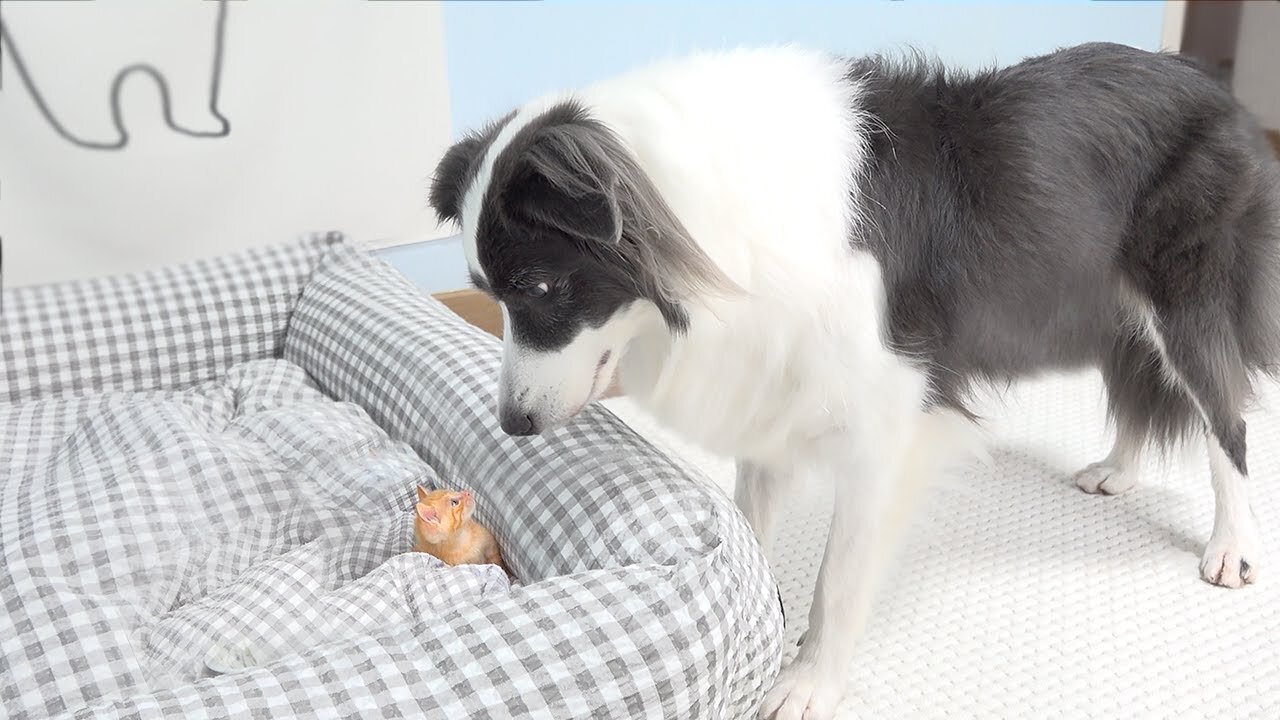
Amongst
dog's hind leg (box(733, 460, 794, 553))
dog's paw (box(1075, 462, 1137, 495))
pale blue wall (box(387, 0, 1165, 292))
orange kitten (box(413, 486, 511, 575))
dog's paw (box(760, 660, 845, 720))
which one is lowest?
dog's paw (box(1075, 462, 1137, 495))

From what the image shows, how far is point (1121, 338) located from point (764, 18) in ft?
3.41

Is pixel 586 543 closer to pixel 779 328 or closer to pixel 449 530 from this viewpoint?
pixel 449 530

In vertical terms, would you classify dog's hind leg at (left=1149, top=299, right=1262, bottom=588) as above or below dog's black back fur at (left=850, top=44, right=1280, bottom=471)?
below

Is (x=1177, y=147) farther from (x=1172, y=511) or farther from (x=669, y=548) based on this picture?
(x=669, y=548)

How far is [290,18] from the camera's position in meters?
0.83

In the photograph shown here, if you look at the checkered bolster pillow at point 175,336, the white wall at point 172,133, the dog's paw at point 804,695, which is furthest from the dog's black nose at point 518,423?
the checkered bolster pillow at point 175,336

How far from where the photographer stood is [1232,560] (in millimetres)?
1374

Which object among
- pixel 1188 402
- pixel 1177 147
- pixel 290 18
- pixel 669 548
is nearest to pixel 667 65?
pixel 290 18

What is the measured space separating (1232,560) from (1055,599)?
0.82 ft

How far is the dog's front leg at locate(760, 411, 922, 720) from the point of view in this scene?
1096 mm

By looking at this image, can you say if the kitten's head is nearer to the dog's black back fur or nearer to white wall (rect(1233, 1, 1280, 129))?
the dog's black back fur

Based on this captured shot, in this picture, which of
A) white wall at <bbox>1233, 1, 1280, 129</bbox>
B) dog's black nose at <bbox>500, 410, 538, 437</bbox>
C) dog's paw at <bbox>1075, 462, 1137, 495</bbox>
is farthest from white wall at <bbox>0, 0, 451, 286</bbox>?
white wall at <bbox>1233, 1, 1280, 129</bbox>

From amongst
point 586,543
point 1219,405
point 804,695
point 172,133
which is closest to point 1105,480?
point 1219,405

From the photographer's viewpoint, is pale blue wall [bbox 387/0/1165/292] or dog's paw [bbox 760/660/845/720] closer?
dog's paw [bbox 760/660/845/720]
